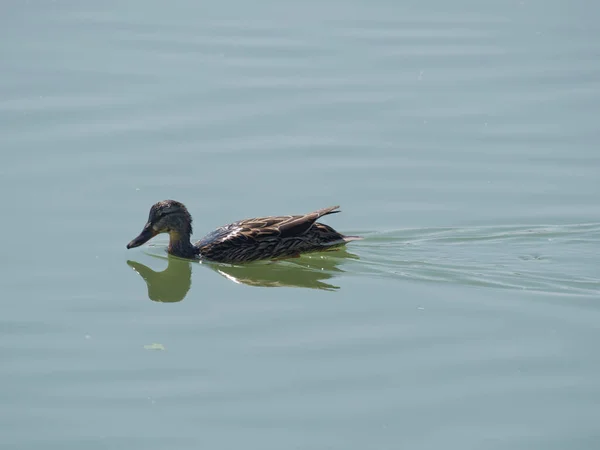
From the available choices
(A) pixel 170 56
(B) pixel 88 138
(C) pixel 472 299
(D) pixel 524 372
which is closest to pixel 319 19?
(A) pixel 170 56

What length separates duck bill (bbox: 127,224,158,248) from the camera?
12.1 m

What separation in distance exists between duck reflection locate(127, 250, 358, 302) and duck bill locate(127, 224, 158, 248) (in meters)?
0.21

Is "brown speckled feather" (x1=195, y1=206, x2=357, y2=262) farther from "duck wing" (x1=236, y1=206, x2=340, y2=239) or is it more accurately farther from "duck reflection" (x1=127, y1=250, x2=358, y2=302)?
"duck reflection" (x1=127, y1=250, x2=358, y2=302)

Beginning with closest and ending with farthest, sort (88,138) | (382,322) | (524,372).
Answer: (524,372) → (382,322) → (88,138)

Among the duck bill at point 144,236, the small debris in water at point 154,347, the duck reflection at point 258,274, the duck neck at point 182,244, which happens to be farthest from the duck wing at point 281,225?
the small debris in water at point 154,347

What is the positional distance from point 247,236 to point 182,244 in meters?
0.81

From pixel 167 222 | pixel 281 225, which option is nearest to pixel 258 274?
pixel 281 225

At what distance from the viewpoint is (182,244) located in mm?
12492

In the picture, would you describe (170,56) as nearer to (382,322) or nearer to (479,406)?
(382,322)

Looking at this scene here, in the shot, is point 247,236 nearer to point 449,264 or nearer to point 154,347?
point 449,264

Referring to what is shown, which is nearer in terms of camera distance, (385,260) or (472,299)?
(472,299)

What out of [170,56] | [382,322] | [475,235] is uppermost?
[170,56]

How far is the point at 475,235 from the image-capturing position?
12117mm

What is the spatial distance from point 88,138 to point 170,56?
3.04 meters
